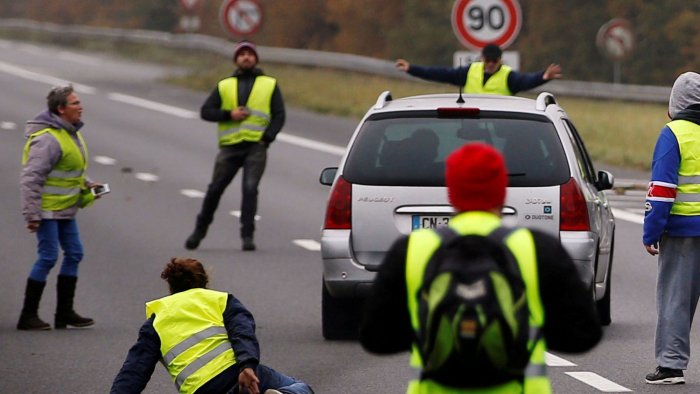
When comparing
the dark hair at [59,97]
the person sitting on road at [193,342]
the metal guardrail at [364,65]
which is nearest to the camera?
the person sitting on road at [193,342]

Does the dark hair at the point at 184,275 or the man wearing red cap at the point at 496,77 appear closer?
the dark hair at the point at 184,275

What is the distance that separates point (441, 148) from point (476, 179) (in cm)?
636

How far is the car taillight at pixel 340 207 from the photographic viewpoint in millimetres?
11461

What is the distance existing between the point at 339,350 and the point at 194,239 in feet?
18.5

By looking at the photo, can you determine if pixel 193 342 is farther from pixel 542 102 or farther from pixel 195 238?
pixel 195 238

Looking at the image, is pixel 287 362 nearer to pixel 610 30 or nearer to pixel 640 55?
pixel 610 30

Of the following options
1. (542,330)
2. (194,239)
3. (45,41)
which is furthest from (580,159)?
(45,41)

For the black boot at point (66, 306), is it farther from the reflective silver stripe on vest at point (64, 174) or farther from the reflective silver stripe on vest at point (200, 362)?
the reflective silver stripe on vest at point (200, 362)

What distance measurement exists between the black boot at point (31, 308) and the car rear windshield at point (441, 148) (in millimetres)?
2484

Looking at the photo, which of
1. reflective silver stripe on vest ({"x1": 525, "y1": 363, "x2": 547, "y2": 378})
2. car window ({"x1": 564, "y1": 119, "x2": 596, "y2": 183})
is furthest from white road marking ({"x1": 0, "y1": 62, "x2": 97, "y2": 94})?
reflective silver stripe on vest ({"x1": 525, "y1": 363, "x2": 547, "y2": 378})

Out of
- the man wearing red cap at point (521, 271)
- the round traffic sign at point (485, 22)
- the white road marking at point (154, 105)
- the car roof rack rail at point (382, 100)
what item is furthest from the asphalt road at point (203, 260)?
the man wearing red cap at point (521, 271)

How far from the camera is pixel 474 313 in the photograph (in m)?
5.10

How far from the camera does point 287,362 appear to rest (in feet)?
36.7

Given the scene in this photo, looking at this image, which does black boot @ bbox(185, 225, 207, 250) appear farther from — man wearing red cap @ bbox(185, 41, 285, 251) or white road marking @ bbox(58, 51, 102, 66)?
white road marking @ bbox(58, 51, 102, 66)
